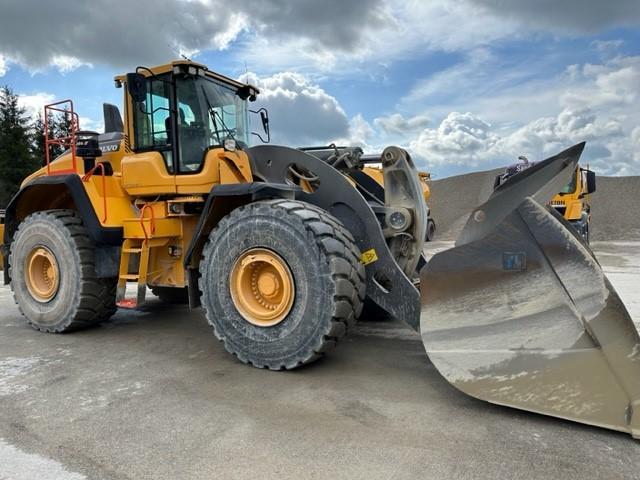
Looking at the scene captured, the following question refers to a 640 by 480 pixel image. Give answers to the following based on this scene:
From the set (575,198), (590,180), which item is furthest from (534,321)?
(590,180)

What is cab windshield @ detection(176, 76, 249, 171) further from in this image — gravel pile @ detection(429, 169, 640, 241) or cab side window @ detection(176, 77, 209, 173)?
gravel pile @ detection(429, 169, 640, 241)

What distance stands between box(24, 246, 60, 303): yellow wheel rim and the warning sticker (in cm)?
336

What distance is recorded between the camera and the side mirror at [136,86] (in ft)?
15.1

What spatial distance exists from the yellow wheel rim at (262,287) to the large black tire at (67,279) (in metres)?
1.96

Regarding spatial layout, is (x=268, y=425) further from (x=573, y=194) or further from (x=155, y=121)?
(x=573, y=194)

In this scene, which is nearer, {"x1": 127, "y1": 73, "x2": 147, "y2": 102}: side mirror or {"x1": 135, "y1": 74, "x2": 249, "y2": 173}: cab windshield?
{"x1": 127, "y1": 73, "x2": 147, "y2": 102}: side mirror

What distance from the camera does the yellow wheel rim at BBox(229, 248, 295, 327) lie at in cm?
384

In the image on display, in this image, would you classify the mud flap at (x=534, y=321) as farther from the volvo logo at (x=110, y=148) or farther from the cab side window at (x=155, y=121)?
the volvo logo at (x=110, y=148)

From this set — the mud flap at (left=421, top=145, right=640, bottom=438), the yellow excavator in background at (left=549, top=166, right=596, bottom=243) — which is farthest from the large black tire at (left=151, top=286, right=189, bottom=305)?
the yellow excavator in background at (left=549, top=166, right=596, bottom=243)

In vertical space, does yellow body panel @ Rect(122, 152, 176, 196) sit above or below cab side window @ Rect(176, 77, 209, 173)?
below

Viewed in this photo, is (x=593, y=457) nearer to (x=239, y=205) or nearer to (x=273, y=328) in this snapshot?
(x=273, y=328)

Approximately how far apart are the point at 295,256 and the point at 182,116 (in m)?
2.10

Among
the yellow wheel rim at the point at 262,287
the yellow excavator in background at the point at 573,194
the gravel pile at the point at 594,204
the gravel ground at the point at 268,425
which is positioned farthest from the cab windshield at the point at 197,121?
the gravel pile at the point at 594,204

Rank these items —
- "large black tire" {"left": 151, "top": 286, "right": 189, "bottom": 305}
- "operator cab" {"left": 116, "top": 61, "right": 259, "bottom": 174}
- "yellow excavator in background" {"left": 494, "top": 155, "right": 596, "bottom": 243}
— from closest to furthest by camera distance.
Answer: "operator cab" {"left": 116, "top": 61, "right": 259, "bottom": 174} < "large black tire" {"left": 151, "top": 286, "right": 189, "bottom": 305} < "yellow excavator in background" {"left": 494, "top": 155, "right": 596, "bottom": 243}
